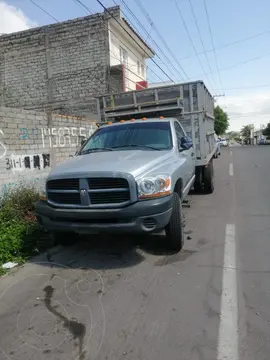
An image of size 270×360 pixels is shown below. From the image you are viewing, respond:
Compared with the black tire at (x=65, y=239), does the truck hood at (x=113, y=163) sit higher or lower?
higher

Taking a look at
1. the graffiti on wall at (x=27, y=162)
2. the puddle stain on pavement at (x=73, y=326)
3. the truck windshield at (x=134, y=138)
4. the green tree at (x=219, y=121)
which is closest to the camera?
the puddle stain on pavement at (x=73, y=326)

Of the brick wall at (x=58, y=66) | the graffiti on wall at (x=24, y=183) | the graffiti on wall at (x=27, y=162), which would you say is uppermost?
the brick wall at (x=58, y=66)

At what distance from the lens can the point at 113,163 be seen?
4.09m

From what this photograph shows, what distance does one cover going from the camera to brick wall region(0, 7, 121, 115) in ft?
51.1

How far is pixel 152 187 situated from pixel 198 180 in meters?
4.90

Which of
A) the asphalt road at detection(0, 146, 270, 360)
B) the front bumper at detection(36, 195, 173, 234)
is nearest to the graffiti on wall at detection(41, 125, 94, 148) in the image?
the asphalt road at detection(0, 146, 270, 360)

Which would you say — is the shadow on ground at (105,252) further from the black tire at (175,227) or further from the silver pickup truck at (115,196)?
the silver pickup truck at (115,196)

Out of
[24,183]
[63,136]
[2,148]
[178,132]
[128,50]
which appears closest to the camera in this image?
[178,132]

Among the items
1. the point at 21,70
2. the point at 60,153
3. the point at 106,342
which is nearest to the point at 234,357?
the point at 106,342

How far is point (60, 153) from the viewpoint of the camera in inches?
357

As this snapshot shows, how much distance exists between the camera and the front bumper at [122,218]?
378cm

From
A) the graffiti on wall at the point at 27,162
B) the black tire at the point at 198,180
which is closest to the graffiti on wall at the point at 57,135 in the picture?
the graffiti on wall at the point at 27,162

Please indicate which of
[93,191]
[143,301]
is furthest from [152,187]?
[143,301]

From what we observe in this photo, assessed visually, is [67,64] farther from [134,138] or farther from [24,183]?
[134,138]
